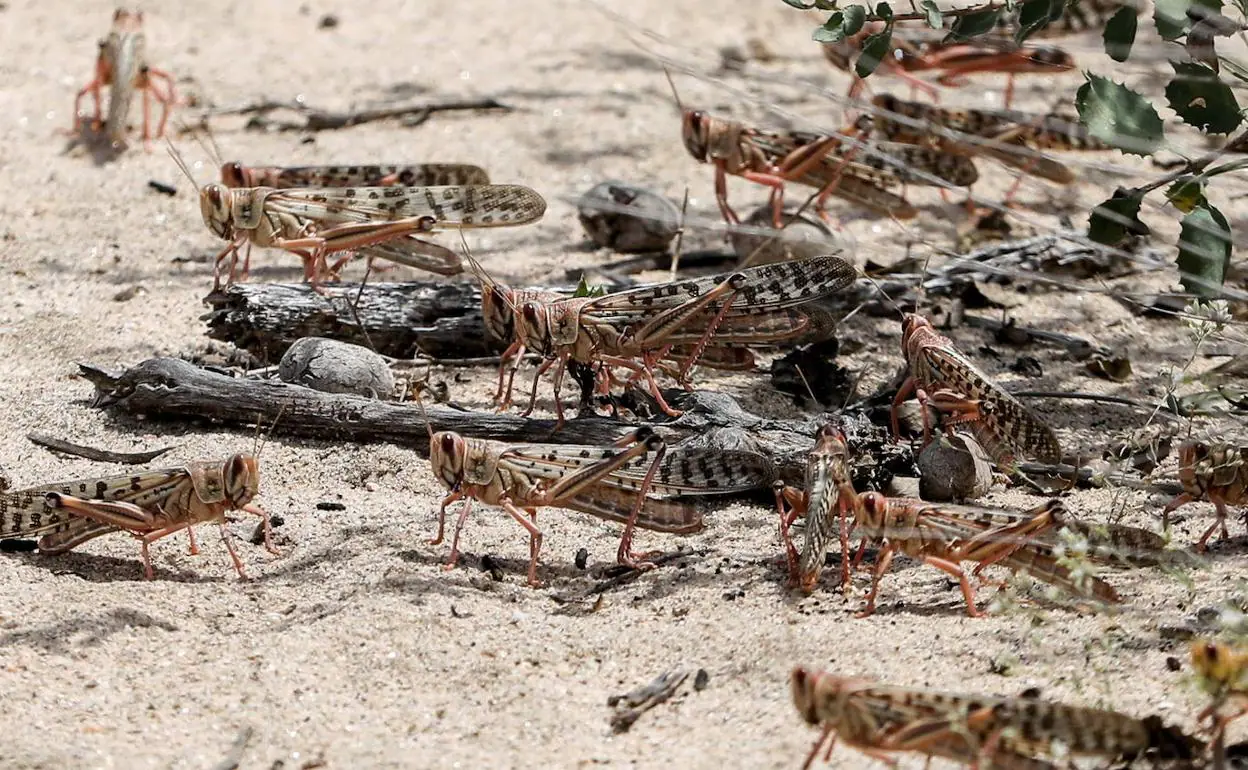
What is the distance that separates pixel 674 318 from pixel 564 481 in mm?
1033

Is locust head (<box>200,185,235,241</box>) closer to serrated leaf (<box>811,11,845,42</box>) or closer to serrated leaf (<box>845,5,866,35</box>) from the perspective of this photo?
serrated leaf (<box>811,11,845,42</box>)

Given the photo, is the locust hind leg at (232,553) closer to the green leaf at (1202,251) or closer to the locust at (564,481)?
the locust at (564,481)

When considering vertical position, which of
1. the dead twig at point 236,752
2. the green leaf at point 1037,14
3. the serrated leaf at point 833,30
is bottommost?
the dead twig at point 236,752

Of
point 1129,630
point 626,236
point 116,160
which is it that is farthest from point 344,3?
point 1129,630

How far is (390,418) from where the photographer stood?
5.24m

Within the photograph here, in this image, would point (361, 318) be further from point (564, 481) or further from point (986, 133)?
point (986, 133)

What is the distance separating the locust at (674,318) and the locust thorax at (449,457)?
77cm

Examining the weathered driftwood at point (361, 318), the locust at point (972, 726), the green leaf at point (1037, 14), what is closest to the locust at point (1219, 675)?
the locust at point (972, 726)

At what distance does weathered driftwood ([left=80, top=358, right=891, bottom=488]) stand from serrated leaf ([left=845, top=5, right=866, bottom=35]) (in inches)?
50.3

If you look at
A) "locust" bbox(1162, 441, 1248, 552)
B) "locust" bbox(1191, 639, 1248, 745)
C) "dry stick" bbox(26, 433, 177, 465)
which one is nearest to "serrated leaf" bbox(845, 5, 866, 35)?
"locust" bbox(1162, 441, 1248, 552)

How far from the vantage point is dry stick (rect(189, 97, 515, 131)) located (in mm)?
8492

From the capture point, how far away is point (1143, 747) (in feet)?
10.2

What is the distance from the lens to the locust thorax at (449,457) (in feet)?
14.5

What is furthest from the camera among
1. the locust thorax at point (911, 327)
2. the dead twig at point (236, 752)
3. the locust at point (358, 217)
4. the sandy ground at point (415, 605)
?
the locust at point (358, 217)
